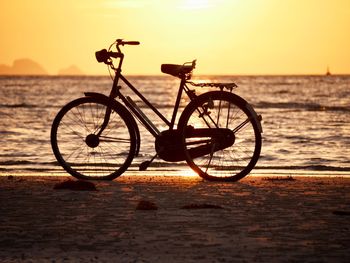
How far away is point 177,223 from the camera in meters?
5.37

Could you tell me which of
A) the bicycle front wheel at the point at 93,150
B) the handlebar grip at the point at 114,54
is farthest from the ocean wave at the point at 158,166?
the handlebar grip at the point at 114,54

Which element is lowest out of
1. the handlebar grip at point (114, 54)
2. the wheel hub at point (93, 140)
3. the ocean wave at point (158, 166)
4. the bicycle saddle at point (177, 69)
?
the ocean wave at point (158, 166)

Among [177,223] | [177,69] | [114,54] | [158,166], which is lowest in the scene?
[158,166]

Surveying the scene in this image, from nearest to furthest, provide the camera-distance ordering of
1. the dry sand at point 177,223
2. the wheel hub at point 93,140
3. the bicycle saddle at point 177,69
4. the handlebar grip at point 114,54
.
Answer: the dry sand at point 177,223 → the bicycle saddle at point 177,69 → the handlebar grip at point 114,54 → the wheel hub at point 93,140

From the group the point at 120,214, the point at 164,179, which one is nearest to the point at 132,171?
the point at 164,179

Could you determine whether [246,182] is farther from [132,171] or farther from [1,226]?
[1,226]

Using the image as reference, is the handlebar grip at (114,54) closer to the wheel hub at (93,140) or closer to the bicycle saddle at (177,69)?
the bicycle saddle at (177,69)

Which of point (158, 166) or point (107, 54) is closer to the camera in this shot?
point (107, 54)

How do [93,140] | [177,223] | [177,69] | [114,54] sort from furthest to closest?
[93,140] < [114,54] < [177,69] < [177,223]

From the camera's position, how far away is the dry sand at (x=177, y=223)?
4.38 m

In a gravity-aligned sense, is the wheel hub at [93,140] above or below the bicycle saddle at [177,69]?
below

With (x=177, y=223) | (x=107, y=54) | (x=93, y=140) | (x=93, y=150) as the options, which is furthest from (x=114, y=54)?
(x=93, y=150)

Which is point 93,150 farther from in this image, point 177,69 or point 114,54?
point 177,69

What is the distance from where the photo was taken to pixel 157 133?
8094 millimetres
